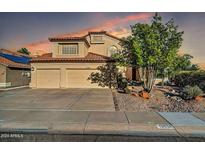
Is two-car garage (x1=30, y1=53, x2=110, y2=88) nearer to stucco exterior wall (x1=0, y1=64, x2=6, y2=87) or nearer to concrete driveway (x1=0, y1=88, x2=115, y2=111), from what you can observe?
stucco exterior wall (x1=0, y1=64, x2=6, y2=87)

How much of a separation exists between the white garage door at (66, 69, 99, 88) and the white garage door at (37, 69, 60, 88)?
1210 mm

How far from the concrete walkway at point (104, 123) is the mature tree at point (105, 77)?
11.8 meters

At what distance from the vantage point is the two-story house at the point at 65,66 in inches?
841

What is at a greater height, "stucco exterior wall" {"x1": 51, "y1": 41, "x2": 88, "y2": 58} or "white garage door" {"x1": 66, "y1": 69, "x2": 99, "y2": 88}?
"stucco exterior wall" {"x1": 51, "y1": 41, "x2": 88, "y2": 58}

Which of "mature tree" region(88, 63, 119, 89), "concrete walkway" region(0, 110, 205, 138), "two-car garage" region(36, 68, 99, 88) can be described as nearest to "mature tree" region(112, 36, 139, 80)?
"mature tree" region(88, 63, 119, 89)

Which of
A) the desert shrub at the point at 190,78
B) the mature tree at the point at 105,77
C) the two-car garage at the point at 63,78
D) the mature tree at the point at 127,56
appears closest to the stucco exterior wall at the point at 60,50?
the two-car garage at the point at 63,78

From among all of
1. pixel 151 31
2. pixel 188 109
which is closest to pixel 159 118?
pixel 188 109

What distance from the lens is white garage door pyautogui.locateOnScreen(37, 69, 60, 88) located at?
21.6 m

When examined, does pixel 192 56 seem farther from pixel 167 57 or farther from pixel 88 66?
pixel 88 66

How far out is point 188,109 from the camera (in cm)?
1044

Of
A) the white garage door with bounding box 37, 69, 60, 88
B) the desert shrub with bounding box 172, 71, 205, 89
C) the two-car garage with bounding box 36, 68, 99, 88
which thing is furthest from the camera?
the white garage door with bounding box 37, 69, 60, 88

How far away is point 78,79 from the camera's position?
2142cm

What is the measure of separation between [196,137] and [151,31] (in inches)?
402

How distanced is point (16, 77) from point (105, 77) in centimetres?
1163
